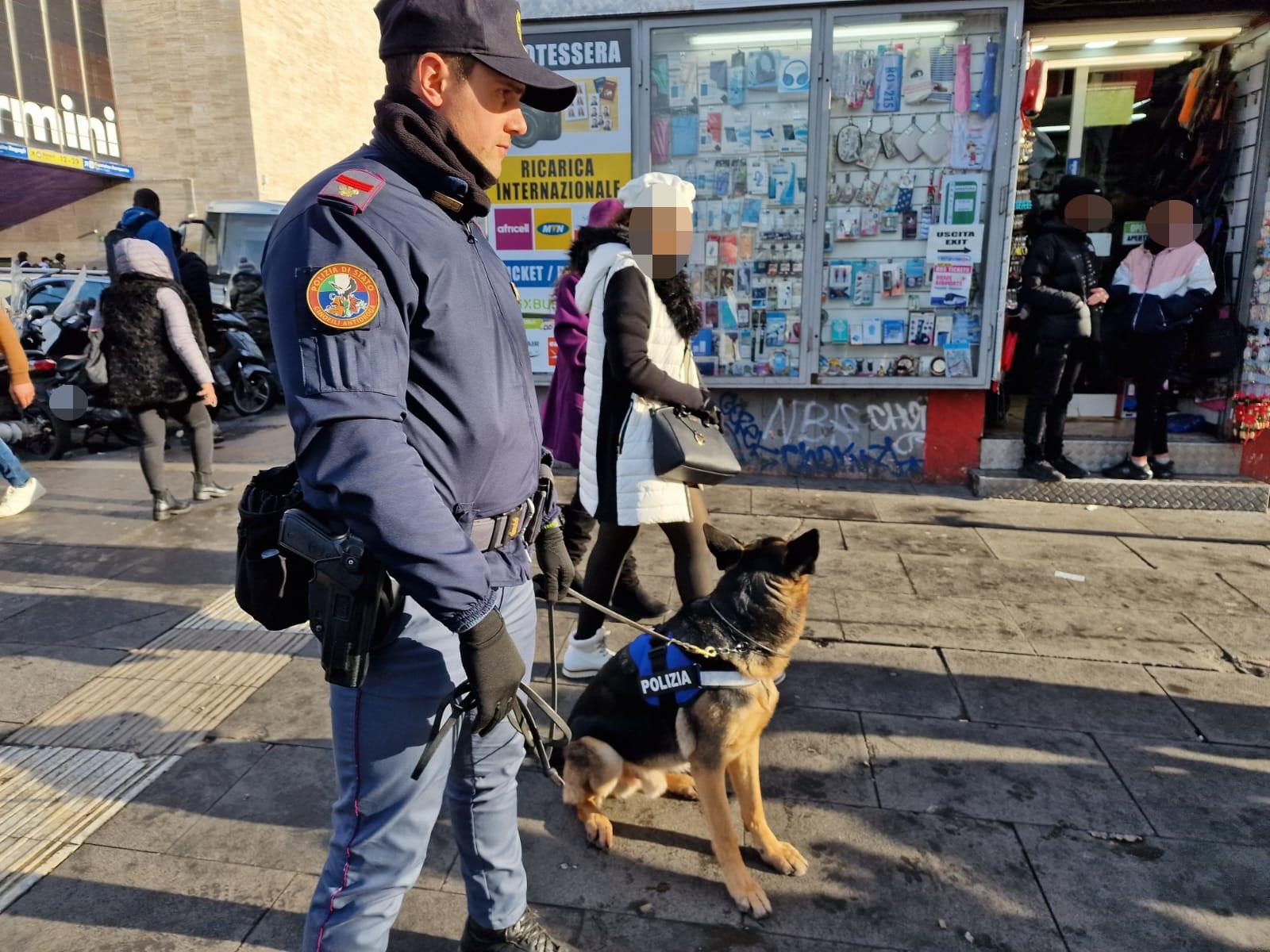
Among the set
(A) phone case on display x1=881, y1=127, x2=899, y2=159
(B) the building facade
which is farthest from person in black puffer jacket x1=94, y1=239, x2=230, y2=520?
(B) the building facade

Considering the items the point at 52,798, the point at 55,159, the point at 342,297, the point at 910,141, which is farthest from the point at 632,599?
the point at 55,159

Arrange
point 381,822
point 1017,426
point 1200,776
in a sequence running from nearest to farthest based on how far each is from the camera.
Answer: point 381,822, point 1200,776, point 1017,426

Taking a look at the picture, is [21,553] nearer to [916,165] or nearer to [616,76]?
[616,76]

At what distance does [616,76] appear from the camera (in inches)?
260

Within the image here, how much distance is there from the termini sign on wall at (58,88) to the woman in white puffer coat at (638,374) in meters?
31.1

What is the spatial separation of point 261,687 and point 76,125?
32882mm

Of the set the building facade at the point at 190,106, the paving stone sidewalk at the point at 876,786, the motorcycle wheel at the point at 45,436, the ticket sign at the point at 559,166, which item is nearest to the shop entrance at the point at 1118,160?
the paving stone sidewalk at the point at 876,786

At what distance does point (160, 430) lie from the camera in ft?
19.7

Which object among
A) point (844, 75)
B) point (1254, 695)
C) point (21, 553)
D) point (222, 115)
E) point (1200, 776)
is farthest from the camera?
point (222, 115)

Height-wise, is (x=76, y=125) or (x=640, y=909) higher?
(x=76, y=125)

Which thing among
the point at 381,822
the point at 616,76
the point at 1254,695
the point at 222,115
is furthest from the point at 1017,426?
the point at 222,115

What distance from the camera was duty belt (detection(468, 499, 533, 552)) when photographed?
182 cm

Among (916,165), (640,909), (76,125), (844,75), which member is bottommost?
(640,909)

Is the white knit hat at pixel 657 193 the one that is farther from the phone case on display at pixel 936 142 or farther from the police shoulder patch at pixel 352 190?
the phone case on display at pixel 936 142
